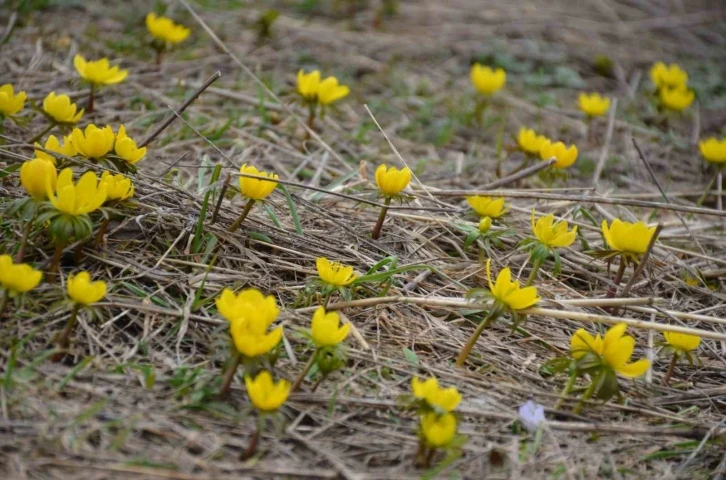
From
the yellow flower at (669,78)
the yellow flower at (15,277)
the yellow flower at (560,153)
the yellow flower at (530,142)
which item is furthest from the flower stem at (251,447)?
the yellow flower at (669,78)

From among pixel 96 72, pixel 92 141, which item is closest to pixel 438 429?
pixel 92 141

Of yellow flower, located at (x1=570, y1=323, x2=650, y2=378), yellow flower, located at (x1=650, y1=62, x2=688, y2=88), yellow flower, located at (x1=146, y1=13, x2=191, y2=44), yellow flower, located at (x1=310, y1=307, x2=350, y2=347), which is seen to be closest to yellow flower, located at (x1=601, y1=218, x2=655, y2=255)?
yellow flower, located at (x1=570, y1=323, x2=650, y2=378)

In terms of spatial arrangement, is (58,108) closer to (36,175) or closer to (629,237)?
(36,175)

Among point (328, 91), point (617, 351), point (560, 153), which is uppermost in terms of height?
point (328, 91)

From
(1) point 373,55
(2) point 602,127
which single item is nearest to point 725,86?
(2) point 602,127

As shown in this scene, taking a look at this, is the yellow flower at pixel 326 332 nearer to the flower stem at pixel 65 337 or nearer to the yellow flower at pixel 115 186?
the flower stem at pixel 65 337

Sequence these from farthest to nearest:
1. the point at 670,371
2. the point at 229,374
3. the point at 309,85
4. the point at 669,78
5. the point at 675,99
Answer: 1. the point at 669,78
2. the point at 675,99
3. the point at 309,85
4. the point at 670,371
5. the point at 229,374
